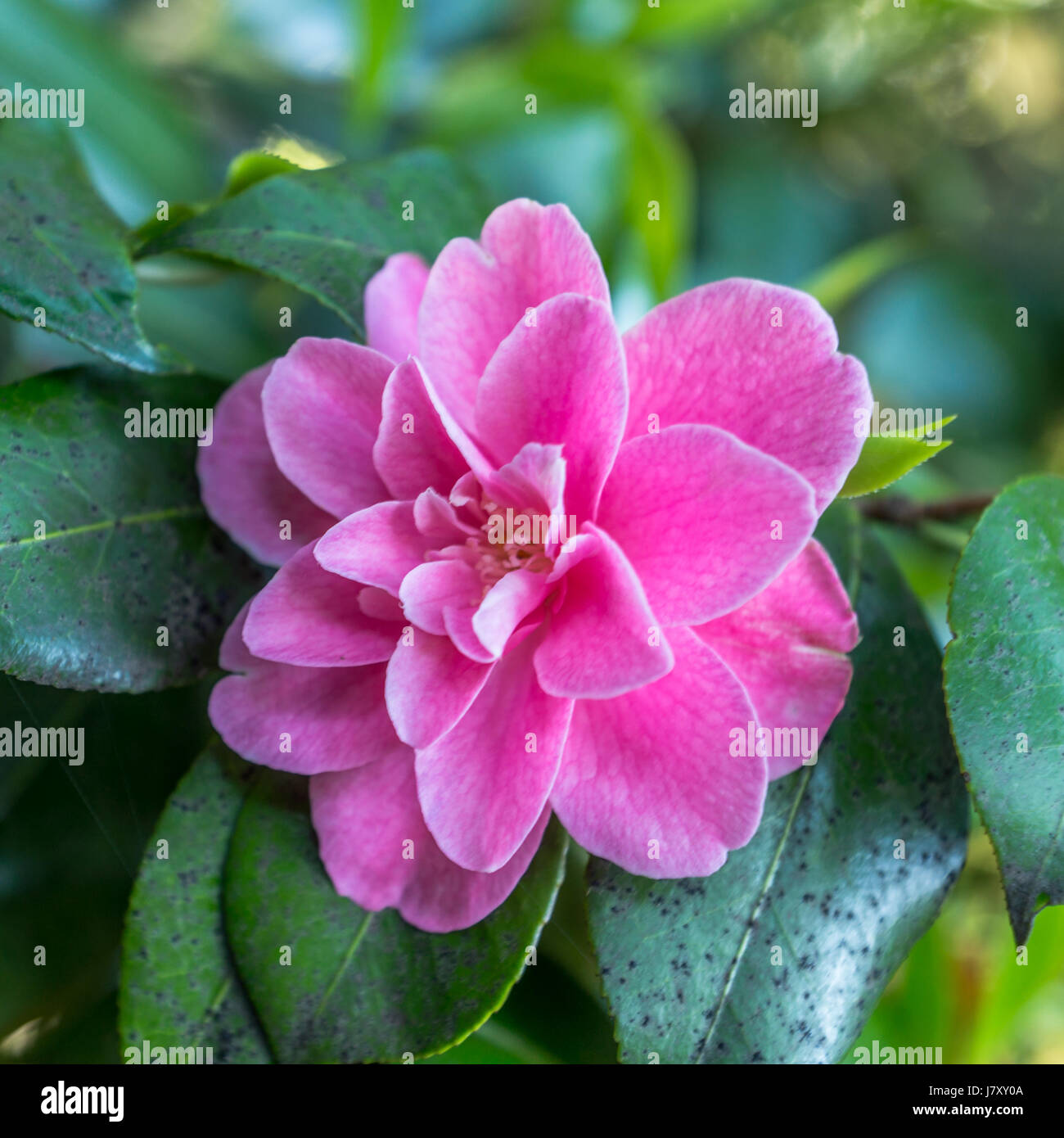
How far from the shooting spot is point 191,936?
0.41 metres

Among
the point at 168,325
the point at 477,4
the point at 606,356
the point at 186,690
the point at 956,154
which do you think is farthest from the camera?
the point at 956,154

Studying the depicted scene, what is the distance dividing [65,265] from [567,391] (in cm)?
22

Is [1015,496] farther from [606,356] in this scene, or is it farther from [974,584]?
[606,356]

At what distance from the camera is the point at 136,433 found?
0.44 metres

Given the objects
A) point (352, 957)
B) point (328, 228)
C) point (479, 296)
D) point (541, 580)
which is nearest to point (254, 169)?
point (328, 228)

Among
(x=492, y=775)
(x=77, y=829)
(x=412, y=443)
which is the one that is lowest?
(x=77, y=829)

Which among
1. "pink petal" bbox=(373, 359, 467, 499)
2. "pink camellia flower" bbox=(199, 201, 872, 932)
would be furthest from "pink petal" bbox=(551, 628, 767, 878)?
"pink petal" bbox=(373, 359, 467, 499)

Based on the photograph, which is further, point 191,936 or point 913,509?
point 913,509

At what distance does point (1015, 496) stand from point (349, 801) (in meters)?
0.32

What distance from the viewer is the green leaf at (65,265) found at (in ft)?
1.23

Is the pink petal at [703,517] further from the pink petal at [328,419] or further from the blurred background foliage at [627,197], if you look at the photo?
the blurred background foliage at [627,197]

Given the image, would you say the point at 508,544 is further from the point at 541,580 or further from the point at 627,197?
the point at 627,197

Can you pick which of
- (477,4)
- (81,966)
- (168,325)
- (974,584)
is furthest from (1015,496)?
(477,4)

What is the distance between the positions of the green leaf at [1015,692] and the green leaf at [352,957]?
0.56ft
